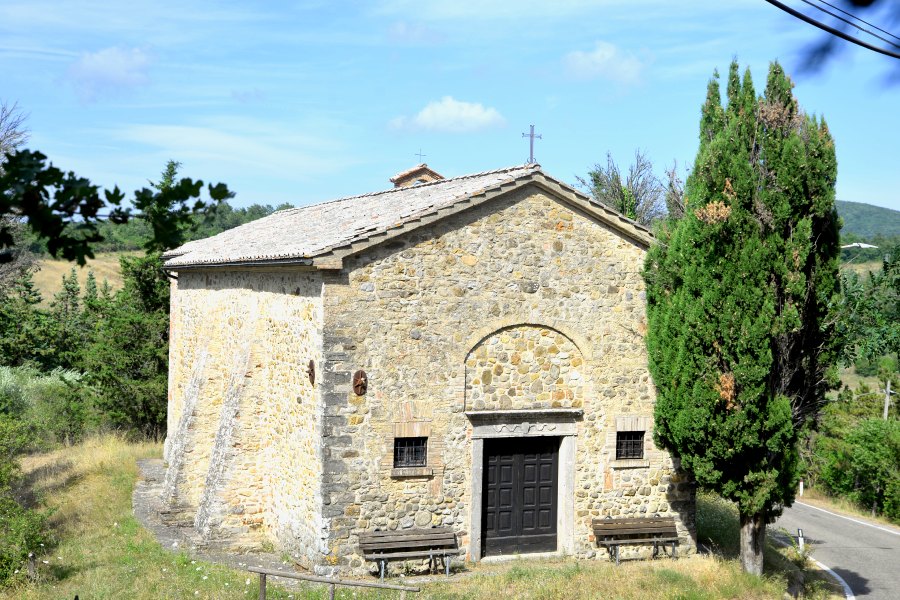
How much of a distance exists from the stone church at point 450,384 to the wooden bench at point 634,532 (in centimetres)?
19

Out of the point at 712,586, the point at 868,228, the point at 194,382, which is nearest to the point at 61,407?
the point at 194,382

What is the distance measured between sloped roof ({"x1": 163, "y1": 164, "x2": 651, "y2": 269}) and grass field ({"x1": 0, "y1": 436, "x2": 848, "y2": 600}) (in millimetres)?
4647

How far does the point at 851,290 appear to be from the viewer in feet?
49.7

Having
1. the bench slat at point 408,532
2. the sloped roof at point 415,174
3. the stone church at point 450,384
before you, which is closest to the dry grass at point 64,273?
the sloped roof at point 415,174

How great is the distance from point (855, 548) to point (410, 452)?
38.0 feet

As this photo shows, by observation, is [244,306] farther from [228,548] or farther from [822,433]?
[822,433]

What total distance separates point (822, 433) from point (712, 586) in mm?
20950

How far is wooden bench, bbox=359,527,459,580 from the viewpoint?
12.2 meters

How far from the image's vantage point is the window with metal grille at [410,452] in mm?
12844

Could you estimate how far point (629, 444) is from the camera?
14305 mm

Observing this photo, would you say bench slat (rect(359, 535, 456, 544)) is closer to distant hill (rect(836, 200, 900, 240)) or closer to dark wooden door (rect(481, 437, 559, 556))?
dark wooden door (rect(481, 437, 559, 556))

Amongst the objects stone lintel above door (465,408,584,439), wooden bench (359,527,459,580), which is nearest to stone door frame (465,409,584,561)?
stone lintel above door (465,408,584,439)

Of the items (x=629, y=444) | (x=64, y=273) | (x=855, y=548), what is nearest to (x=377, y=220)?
(x=629, y=444)

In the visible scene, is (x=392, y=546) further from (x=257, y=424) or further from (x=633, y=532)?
(x=633, y=532)
